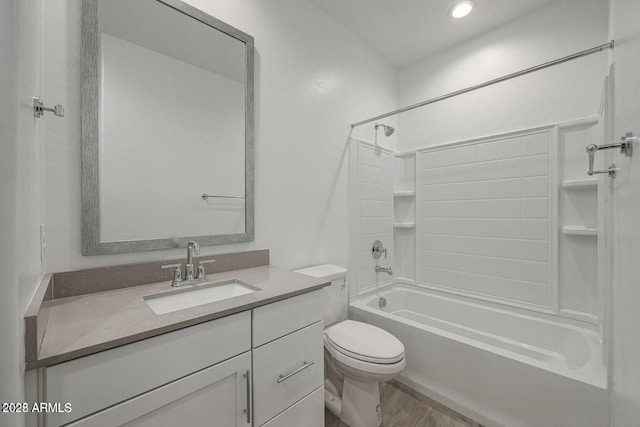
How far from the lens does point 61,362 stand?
637mm

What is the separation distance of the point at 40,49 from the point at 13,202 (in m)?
0.88

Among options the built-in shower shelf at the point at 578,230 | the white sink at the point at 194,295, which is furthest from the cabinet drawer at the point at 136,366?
the built-in shower shelf at the point at 578,230

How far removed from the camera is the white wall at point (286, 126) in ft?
3.42

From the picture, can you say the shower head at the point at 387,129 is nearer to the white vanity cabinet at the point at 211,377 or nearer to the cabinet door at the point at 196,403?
the white vanity cabinet at the point at 211,377

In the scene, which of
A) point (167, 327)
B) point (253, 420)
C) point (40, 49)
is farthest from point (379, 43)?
point (253, 420)

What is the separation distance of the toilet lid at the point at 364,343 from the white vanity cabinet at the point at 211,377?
0.92 feet

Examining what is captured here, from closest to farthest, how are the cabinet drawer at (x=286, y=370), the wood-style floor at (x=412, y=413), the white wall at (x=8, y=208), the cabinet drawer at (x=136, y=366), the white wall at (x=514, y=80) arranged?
the white wall at (x=8, y=208)
the cabinet drawer at (x=136, y=366)
the cabinet drawer at (x=286, y=370)
the wood-style floor at (x=412, y=413)
the white wall at (x=514, y=80)

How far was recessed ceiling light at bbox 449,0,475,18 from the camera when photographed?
75.4 inches

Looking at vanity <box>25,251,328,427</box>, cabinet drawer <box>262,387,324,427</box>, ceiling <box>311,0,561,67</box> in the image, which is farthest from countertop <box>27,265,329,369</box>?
ceiling <box>311,0,561,67</box>

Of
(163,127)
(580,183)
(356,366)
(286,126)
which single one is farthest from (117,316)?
(580,183)

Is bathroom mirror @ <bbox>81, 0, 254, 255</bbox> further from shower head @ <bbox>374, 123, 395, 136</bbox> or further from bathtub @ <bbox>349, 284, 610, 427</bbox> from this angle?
bathtub @ <bbox>349, 284, 610, 427</bbox>

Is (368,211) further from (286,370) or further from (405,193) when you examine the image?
(286,370)

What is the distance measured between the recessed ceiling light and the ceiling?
0.12ft

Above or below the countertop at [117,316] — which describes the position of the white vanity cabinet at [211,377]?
below
